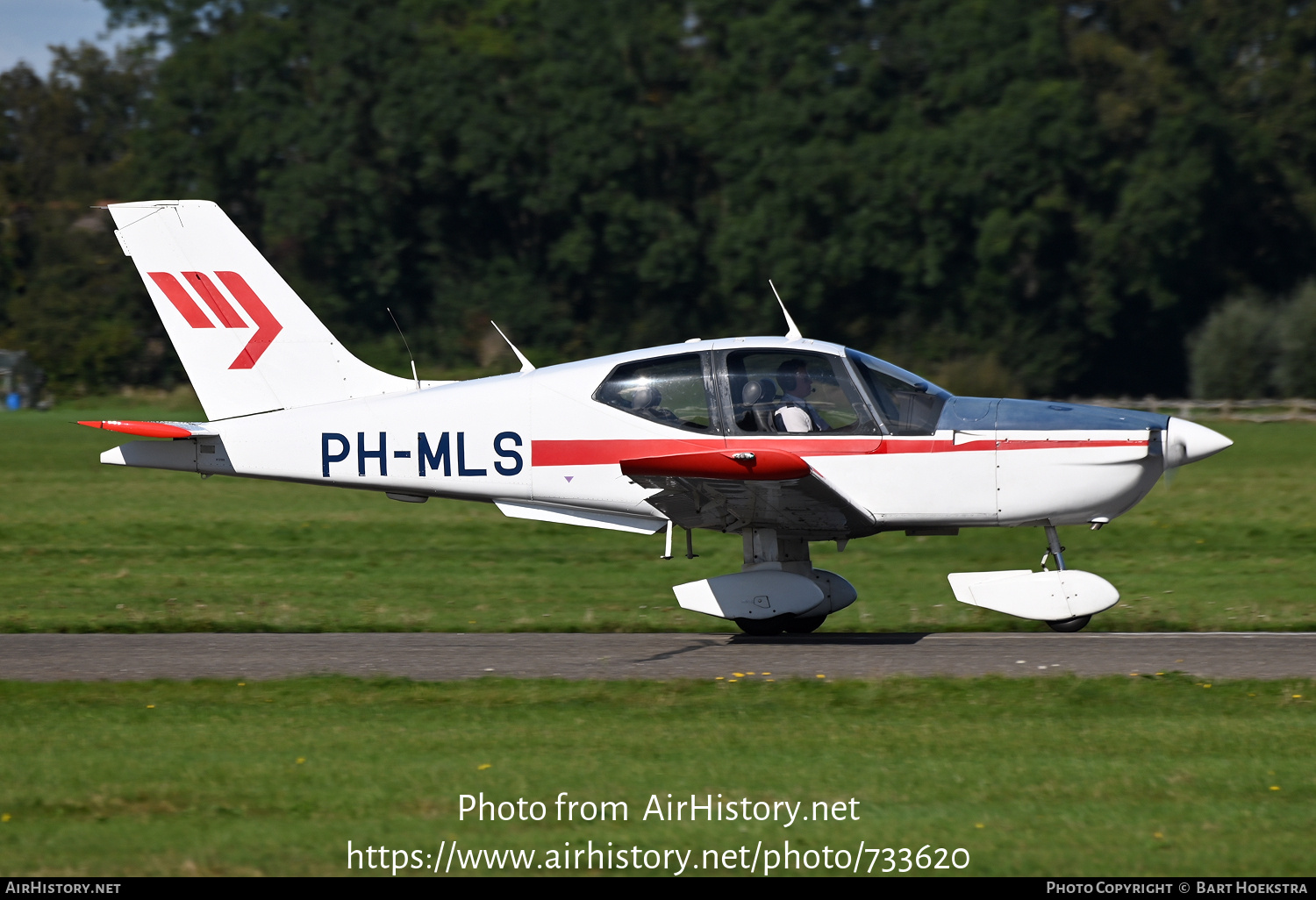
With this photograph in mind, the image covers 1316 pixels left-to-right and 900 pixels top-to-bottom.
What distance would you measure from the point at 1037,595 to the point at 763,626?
6.67ft

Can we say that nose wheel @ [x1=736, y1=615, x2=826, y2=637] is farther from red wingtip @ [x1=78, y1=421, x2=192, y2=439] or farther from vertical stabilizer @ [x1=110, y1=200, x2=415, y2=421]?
red wingtip @ [x1=78, y1=421, x2=192, y2=439]

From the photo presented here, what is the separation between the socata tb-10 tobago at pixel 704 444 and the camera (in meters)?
10.0

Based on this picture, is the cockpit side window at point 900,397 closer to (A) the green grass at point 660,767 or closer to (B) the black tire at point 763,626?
(B) the black tire at point 763,626

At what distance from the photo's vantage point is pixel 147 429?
10.6 metres

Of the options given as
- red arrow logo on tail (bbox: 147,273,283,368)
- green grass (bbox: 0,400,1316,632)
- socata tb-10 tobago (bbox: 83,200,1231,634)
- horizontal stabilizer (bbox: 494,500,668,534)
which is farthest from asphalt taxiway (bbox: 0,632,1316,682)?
red arrow logo on tail (bbox: 147,273,283,368)

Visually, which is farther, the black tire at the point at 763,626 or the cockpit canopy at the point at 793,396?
the black tire at the point at 763,626

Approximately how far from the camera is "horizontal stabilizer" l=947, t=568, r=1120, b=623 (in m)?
9.96

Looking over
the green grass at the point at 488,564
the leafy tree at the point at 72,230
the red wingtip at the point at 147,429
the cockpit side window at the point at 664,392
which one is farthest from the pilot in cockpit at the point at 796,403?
the leafy tree at the point at 72,230

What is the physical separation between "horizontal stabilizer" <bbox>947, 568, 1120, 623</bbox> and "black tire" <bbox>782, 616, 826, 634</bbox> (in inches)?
53.5

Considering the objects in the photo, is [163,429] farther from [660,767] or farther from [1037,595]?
[1037,595]

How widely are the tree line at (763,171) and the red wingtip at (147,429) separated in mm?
32583

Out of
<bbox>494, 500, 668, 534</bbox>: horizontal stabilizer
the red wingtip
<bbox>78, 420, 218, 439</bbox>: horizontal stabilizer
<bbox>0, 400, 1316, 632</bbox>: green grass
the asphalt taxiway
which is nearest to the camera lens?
the asphalt taxiway

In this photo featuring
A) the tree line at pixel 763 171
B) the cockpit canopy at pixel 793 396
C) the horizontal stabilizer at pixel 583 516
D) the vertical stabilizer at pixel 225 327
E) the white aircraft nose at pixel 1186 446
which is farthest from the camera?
the tree line at pixel 763 171

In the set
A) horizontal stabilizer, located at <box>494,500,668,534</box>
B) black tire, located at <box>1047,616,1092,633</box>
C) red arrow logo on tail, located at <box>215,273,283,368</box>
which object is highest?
red arrow logo on tail, located at <box>215,273,283,368</box>
